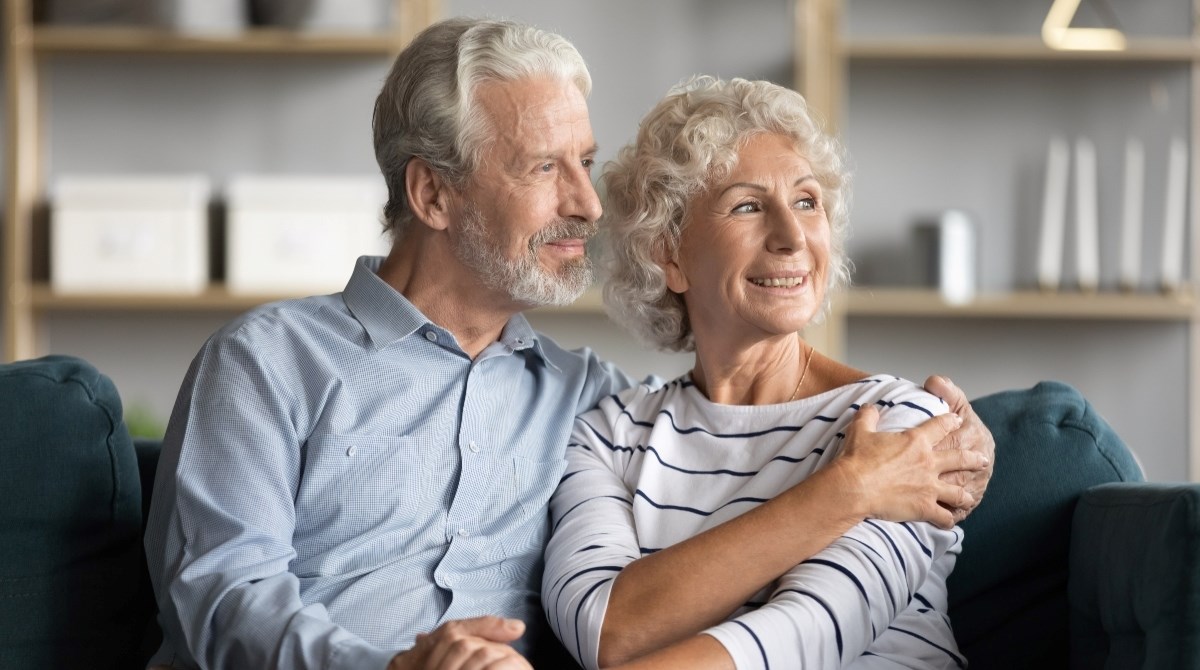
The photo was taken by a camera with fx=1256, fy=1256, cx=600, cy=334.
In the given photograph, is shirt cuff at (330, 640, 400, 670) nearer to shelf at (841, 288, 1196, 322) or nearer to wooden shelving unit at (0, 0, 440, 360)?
wooden shelving unit at (0, 0, 440, 360)

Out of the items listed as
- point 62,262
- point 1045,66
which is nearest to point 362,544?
point 62,262

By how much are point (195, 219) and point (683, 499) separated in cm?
204

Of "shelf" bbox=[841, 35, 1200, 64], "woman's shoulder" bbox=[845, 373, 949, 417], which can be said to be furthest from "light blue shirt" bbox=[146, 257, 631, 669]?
"shelf" bbox=[841, 35, 1200, 64]

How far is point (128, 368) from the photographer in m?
3.54

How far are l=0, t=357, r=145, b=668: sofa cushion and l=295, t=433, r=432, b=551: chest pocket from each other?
284mm

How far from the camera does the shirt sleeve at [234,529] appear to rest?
1375mm

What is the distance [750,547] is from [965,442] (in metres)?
0.31

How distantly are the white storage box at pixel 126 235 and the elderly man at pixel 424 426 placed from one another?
1.52 m

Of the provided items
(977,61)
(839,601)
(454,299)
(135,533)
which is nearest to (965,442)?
(839,601)

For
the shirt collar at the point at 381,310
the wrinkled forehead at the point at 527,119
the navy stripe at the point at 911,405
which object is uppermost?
the wrinkled forehead at the point at 527,119

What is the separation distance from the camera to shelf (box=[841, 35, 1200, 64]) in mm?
3258

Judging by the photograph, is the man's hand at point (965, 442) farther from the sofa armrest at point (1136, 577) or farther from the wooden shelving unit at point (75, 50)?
the wooden shelving unit at point (75, 50)

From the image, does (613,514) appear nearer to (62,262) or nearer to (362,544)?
(362,544)

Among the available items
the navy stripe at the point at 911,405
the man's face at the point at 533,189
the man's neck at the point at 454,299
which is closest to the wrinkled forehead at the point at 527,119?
the man's face at the point at 533,189
